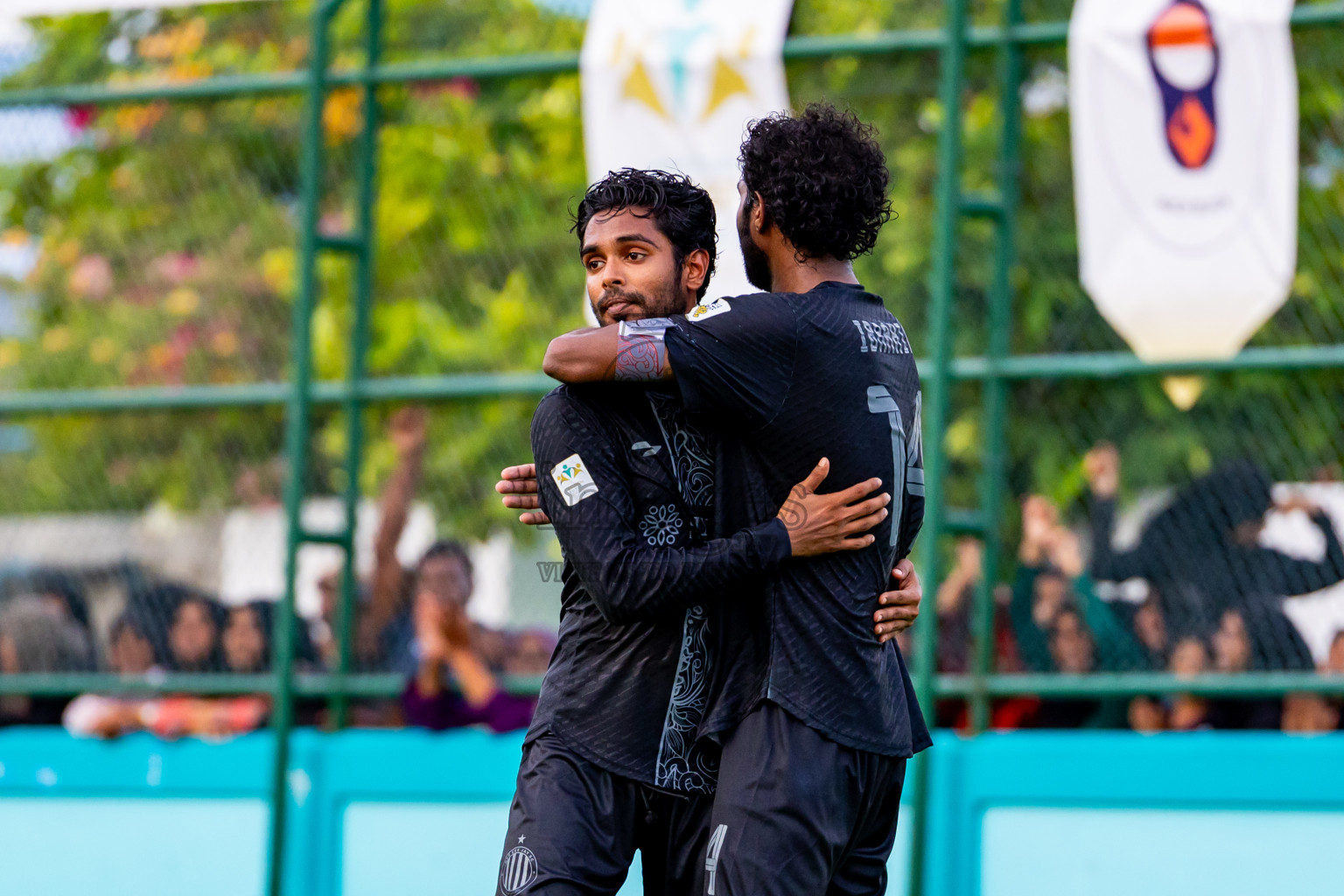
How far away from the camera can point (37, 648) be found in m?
7.15

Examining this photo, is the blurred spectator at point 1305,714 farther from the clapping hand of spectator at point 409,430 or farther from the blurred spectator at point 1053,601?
the clapping hand of spectator at point 409,430

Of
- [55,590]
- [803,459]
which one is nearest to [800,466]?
[803,459]

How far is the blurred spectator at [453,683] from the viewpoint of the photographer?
6434mm

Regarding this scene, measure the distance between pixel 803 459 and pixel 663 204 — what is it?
0.59 metres

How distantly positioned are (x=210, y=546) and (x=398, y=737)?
4.24 ft

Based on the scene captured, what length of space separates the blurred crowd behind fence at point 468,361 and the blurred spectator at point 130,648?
2 cm

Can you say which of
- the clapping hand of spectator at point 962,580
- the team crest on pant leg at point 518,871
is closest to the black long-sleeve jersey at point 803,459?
the team crest on pant leg at point 518,871

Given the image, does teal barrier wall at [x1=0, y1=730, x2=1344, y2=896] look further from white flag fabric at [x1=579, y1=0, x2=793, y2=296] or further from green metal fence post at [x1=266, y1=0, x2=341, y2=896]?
white flag fabric at [x1=579, y1=0, x2=793, y2=296]

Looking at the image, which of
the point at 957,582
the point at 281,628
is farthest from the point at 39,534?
the point at 957,582

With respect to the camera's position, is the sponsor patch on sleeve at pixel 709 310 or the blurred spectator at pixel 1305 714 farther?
the blurred spectator at pixel 1305 714

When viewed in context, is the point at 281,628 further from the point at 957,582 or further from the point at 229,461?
the point at 957,582

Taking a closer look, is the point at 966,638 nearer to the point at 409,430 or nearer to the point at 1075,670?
the point at 1075,670

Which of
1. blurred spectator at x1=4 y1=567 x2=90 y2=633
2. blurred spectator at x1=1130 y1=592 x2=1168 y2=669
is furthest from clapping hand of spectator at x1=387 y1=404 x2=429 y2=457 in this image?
blurred spectator at x1=1130 y1=592 x2=1168 y2=669

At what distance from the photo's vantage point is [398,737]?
6.50 metres
